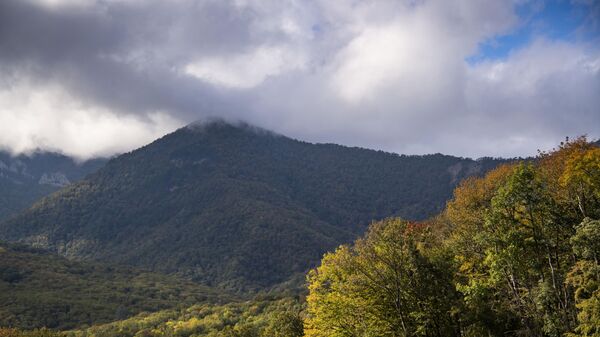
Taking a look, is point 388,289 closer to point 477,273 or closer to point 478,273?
point 477,273

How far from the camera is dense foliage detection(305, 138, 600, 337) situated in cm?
4725

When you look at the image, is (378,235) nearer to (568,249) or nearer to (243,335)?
(568,249)

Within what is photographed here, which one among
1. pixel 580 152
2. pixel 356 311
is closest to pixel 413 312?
pixel 356 311

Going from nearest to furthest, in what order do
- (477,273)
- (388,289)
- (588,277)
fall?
(588,277) < (388,289) < (477,273)

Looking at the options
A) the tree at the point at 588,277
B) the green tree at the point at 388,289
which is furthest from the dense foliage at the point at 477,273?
the tree at the point at 588,277

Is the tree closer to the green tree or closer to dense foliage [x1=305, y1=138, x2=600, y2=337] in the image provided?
dense foliage [x1=305, y1=138, x2=600, y2=337]

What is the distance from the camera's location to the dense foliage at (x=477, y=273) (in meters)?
47.2

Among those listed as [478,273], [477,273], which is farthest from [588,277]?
[478,273]

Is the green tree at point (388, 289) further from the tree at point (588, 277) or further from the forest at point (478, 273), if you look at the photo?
the tree at point (588, 277)

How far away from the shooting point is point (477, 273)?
5106 cm

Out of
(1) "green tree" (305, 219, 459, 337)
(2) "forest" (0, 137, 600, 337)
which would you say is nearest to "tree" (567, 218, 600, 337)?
(2) "forest" (0, 137, 600, 337)

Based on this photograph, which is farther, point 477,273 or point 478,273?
point 478,273

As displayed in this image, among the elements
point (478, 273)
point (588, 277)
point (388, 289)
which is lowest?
point (588, 277)

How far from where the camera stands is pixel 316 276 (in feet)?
186
